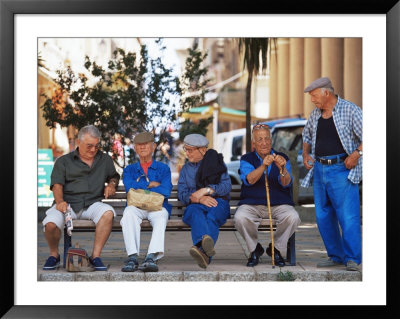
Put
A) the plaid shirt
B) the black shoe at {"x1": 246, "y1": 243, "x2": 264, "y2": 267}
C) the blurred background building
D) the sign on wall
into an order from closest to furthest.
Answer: the plaid shirt
the black shoe at {"x1": 246, "y1": 243, "x2": 264, "y2": 267}
the sign on wall
the blurred background building

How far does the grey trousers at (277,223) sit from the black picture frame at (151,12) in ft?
4.67

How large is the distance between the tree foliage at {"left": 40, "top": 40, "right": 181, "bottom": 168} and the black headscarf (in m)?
4.80

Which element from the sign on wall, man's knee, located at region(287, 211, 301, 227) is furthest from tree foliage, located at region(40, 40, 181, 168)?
man's knee, located at region(287, 211, 301, 227)

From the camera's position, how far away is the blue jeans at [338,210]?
7.74 meters

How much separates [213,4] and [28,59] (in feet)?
4.89

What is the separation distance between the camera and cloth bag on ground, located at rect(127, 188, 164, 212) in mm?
7891

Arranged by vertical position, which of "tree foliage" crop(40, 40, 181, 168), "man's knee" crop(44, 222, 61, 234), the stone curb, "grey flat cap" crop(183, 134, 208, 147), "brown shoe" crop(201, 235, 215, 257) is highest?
"tree foliage" crop(40, 40, 181, 168)

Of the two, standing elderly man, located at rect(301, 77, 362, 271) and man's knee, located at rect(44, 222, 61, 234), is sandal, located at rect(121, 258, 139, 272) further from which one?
standing elderly man, located at rect(301, 77, 362, 271)

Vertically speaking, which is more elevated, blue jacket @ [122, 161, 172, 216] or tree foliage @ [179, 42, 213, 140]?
tree foliage @ [179, 42, 213, 140]

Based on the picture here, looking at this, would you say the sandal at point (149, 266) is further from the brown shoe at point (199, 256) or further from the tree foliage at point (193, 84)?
the tree foliage at point (193, 84)

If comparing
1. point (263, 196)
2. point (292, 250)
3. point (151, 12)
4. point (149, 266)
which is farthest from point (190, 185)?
point (151, 12)

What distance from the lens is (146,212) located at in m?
7.99

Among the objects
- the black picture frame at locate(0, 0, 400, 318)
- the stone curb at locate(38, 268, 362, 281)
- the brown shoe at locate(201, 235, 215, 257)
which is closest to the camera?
the black picture frame at locate(0, 0, 400, 318)

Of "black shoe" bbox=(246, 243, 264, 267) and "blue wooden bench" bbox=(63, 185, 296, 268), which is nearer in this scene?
"blue wooden bench" bbox=(63, 185, 296, 268)
